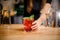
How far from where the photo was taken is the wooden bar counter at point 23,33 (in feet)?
3.42

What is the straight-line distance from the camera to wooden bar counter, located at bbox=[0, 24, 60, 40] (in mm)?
1041

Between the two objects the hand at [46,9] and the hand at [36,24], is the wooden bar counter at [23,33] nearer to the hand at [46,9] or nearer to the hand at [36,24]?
the hand at [36,24]

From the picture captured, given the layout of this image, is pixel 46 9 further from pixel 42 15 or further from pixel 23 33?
pixel 23 33

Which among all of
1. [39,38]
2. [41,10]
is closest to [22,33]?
[39,38]

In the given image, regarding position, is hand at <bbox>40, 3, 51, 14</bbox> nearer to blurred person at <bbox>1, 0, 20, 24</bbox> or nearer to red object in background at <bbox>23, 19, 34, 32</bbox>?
red object in background at <bbox>23, 19, 34, 32</bbox>

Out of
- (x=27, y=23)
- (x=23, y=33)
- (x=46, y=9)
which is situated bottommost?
(x=23, y=33)

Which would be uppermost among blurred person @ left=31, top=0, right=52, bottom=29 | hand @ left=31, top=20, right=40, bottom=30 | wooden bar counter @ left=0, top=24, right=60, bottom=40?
blurred person @ left=31, top=0, right=52, bottom=29

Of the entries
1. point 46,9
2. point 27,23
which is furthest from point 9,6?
point 46,9

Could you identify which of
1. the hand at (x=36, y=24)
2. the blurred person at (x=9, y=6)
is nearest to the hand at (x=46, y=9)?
the hand at (x=36, y=24)

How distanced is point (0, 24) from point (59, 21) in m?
0.61

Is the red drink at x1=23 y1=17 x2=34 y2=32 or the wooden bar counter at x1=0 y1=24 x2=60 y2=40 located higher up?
the red drink at x1=23 y1=17 x2=34 y2=32

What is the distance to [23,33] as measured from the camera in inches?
41.2

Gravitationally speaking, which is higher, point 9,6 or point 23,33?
point 9,6

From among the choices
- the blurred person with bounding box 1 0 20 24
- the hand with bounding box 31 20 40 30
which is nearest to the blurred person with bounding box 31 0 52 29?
the hand with bounding box 31 20 40 30
